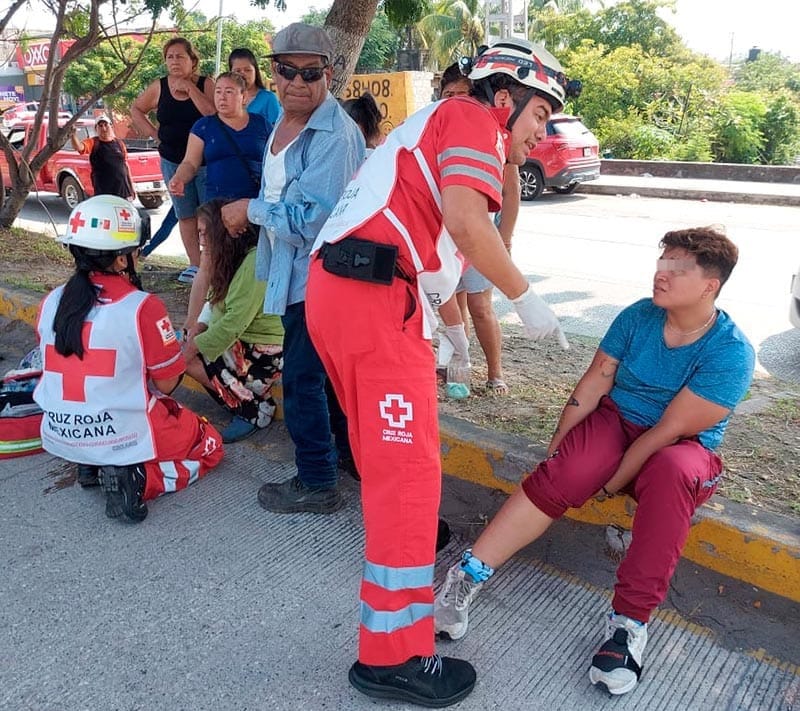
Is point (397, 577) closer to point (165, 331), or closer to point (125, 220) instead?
point (165, 331)

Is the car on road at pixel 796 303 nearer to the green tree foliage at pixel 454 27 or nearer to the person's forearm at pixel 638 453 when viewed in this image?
the person's forearm at pixel 638 453

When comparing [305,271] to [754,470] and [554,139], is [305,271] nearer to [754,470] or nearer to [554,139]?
[754,470]

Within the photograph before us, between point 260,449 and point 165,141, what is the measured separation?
3209 mm

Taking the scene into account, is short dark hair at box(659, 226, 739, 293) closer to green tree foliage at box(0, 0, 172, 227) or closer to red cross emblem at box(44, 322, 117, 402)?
red cross emblem at box(44, 322, 117, 402)

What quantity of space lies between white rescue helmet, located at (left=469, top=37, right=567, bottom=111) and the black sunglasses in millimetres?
885

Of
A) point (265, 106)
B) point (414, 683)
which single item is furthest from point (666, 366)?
point (265, 106)

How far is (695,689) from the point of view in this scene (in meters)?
2.22

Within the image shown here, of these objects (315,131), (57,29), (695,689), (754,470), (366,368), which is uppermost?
(57,29)

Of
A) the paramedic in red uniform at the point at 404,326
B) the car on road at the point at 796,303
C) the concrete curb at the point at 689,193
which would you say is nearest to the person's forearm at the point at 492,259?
the paramedic in red uniform at the point at 404,326

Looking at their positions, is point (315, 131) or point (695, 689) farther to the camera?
point (315, 131)

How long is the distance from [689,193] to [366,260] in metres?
13.5

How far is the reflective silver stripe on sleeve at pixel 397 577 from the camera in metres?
2.12

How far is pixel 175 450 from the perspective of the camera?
3301mm

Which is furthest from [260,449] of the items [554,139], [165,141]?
[554,139]
